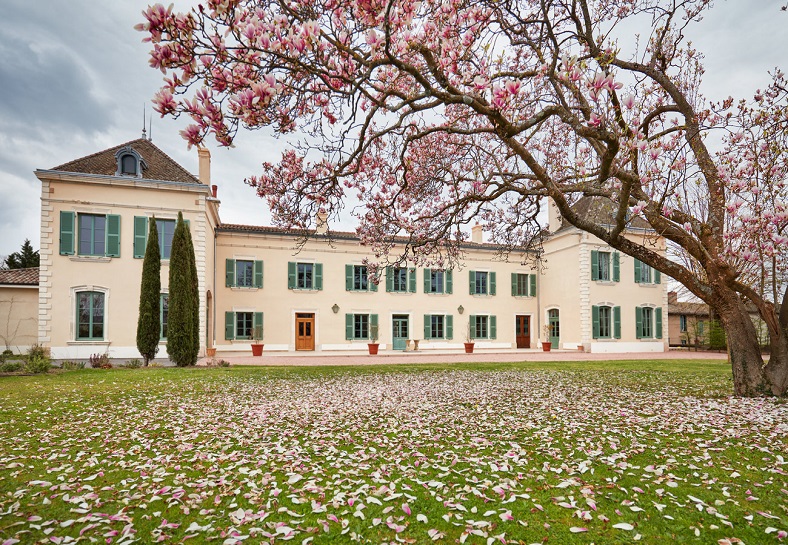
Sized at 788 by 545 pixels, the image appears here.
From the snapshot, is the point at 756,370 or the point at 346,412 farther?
the point at 756,370

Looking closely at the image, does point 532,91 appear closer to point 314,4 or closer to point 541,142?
point 541,142

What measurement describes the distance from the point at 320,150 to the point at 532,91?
4.67m

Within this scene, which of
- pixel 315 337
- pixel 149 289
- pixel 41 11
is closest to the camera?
pixel 41 11

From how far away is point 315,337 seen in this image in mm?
22516

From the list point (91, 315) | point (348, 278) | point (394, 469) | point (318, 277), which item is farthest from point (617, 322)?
point (91, 315)

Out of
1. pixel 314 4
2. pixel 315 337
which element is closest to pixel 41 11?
pixel 314 4

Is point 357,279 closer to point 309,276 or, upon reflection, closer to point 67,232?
point 309,276

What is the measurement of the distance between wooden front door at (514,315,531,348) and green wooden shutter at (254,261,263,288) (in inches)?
581

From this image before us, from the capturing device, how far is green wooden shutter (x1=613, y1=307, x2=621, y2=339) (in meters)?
23.6

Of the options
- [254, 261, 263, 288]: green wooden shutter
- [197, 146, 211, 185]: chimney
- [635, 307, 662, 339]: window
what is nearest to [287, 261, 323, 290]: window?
[254, 261, 263, 288]: green wooden shutter

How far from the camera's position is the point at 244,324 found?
70.2 ft

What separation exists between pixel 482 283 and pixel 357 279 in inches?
296

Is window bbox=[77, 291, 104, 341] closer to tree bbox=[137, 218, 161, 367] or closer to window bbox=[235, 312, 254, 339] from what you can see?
tree bbox=[137, 218, 161, 367]

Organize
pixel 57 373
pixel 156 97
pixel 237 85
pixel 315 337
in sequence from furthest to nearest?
pixel 315 337, pixel 57 373, pixel 237 85, pixel 156 97
